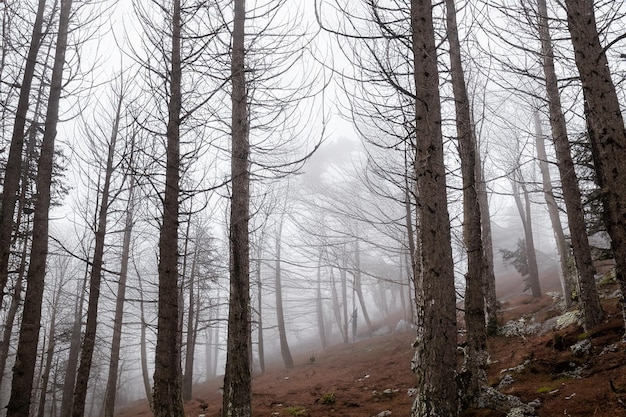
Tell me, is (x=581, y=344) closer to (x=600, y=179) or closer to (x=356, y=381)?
(x=600, y=179)

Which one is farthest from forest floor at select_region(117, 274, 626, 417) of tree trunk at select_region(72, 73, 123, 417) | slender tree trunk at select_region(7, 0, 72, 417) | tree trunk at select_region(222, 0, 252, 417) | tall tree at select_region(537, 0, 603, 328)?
slender tree trunk at select_region(7, 0, 72, 417)

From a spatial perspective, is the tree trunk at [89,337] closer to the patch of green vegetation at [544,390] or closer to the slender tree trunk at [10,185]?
the slender tree trunk at [10,185]

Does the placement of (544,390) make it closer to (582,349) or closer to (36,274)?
(582,349)

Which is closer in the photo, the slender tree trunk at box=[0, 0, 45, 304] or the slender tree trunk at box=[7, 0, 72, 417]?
the slender tree trunk at box=[7, 0, 72, 417]

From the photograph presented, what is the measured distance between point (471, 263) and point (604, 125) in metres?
2.88

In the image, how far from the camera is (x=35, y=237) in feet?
21.0

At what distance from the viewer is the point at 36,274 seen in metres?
6.22

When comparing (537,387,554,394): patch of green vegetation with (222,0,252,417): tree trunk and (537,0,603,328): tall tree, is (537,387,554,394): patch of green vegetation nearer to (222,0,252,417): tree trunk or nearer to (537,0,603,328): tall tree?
(537,0,603,328): tall tree

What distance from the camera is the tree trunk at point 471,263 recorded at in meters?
4.82

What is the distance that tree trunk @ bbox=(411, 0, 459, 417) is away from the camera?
3.25 m

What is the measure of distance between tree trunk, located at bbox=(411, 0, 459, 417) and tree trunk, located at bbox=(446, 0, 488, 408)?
1.39 m

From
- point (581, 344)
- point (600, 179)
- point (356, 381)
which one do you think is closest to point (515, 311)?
point (356, 381)

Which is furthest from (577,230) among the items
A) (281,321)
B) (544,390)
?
(281,321)

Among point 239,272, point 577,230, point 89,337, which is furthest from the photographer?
point 89,337
